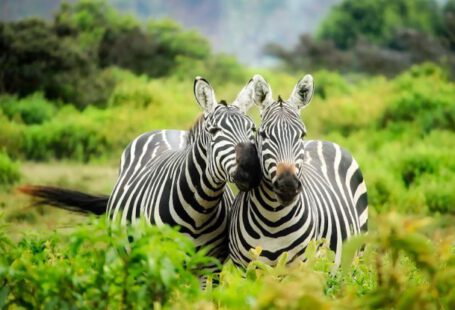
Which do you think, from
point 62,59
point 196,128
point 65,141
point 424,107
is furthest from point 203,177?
point 62,59

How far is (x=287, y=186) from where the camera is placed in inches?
202

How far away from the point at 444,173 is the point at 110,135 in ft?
16.9

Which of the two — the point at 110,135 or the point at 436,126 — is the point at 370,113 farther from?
the point at 110,135

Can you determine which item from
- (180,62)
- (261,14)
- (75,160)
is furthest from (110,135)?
(261,14)

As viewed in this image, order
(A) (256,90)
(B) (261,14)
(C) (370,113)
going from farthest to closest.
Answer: (B) (261,14), (C) (370,113), (A) (256,90)

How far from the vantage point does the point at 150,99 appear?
1867cm

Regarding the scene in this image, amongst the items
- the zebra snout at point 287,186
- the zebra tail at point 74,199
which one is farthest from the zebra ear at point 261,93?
the zebra tail at point 74,199

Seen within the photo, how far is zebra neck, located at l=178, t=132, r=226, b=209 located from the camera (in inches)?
223

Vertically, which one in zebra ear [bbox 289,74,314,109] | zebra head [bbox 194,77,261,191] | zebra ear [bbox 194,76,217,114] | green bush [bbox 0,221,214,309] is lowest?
green bush [bbox 0,221,214,309]

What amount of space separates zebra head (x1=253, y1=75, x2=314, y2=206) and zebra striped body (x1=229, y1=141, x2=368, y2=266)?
0.18m

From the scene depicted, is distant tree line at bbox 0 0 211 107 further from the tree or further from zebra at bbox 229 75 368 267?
the tree

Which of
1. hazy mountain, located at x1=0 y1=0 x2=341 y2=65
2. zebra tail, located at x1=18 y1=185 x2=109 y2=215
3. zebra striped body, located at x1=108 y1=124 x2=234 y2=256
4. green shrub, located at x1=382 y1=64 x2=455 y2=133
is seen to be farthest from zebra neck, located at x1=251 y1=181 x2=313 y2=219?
hazy mountain, located at x1=0 y1=0 x2=341 y2=65

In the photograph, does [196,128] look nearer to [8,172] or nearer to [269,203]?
[269,203]

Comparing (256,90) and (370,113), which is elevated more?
(370,113)
